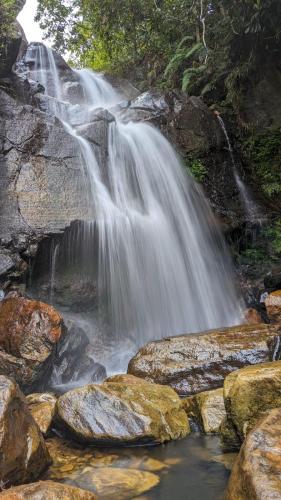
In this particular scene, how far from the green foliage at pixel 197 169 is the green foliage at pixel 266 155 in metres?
1.66

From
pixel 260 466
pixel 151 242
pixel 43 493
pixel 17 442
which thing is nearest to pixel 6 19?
pixel 151 242

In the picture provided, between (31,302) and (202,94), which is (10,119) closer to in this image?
(31,302)


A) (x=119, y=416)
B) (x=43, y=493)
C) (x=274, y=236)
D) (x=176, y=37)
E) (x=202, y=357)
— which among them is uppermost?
(x=176, y=37)

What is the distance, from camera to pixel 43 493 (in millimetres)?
2900

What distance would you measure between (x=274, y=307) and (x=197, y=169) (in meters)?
5.14

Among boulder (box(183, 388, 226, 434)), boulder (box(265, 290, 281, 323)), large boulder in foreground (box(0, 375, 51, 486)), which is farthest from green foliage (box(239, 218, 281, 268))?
large boulder in foreground (box(0, 375, 51, 486))

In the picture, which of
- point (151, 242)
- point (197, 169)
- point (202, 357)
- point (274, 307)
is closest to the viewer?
point (202, 357)

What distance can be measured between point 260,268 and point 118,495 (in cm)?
884

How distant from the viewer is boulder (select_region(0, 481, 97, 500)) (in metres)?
2.86

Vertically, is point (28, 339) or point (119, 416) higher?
point (28, 339)

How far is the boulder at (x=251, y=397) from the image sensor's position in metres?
3.93

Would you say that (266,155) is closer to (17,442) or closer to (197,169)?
(197,169)

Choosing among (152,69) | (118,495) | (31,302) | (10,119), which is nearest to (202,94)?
(152,69)

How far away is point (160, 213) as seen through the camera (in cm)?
1075
